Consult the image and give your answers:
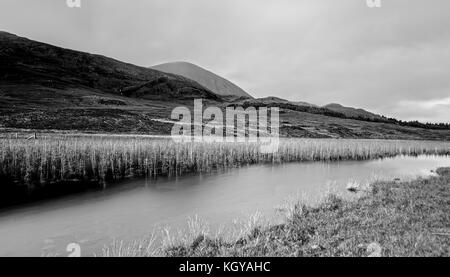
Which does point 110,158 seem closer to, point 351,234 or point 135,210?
point 135,210

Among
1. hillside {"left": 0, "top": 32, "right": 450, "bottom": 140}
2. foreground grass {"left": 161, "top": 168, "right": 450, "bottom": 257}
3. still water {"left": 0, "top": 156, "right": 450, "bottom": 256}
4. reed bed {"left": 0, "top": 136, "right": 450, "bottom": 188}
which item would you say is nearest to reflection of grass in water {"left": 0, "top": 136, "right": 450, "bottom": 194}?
reed bed {"left": 0, "top": 136, "right": 450, "bottom": 188}

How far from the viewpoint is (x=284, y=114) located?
14100cm

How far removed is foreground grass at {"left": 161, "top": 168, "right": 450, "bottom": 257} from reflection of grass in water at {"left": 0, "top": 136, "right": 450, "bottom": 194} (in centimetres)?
1670

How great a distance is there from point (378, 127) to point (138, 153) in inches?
5177

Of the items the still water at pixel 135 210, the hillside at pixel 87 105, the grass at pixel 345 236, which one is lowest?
the still water at pixel 135 210

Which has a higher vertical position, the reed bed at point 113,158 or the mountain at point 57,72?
the mountain at point 57,72

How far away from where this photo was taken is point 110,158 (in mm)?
27891

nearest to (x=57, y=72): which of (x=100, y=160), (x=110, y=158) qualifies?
(x=110, y=158)

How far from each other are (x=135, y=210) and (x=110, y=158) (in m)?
12.0

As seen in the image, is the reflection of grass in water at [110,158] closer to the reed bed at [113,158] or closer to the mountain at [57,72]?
the reed bed at [113,158]

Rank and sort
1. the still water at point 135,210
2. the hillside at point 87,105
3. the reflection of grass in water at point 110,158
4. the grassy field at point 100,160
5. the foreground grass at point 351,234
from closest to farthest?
the foreground grass at point 351,234 < the still water at point 135,210 < the grassy field at point 100,160 < the reflection of grass in water at point 110,158 < the hillside at point 87,105

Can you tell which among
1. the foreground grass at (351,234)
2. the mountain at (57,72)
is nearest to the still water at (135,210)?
the foreground grass at (351,234)

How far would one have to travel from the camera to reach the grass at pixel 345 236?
27.1 ft

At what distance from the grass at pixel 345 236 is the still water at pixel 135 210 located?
3.01 m
